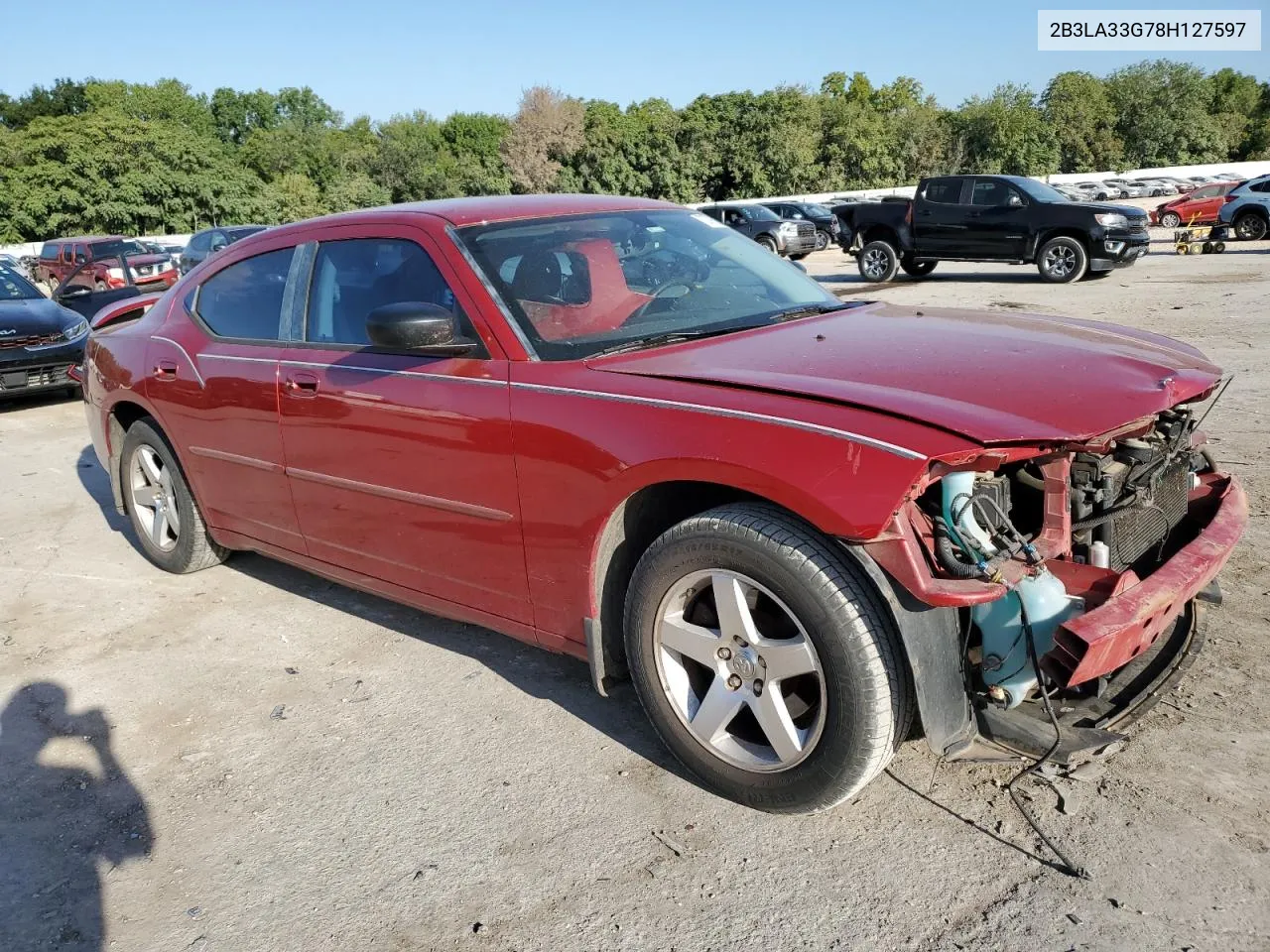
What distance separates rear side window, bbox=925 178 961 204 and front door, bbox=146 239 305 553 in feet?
52.0

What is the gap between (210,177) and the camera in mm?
56781

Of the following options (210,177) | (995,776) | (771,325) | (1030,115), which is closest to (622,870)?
(995,776)

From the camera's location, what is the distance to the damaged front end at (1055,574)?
2.40 metres

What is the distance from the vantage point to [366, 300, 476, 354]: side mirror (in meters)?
3.10

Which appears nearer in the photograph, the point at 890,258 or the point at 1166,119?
the point at 890,258

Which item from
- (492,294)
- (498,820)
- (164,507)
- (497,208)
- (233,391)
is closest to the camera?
(498,820)

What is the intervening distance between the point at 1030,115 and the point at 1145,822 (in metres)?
79.0

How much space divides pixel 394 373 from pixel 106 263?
19.8 m

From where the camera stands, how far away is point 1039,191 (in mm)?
17266

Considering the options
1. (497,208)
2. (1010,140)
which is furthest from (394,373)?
(1010,140)

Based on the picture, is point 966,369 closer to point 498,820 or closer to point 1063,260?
point 498,820

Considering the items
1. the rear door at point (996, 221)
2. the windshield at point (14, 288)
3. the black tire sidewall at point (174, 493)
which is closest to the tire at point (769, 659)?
the black tire sidewall at point (174, 493)

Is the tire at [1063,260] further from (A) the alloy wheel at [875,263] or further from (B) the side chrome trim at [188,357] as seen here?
(B) the side chrome trim at [188,357]

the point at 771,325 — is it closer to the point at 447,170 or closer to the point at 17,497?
the point at 17,497
